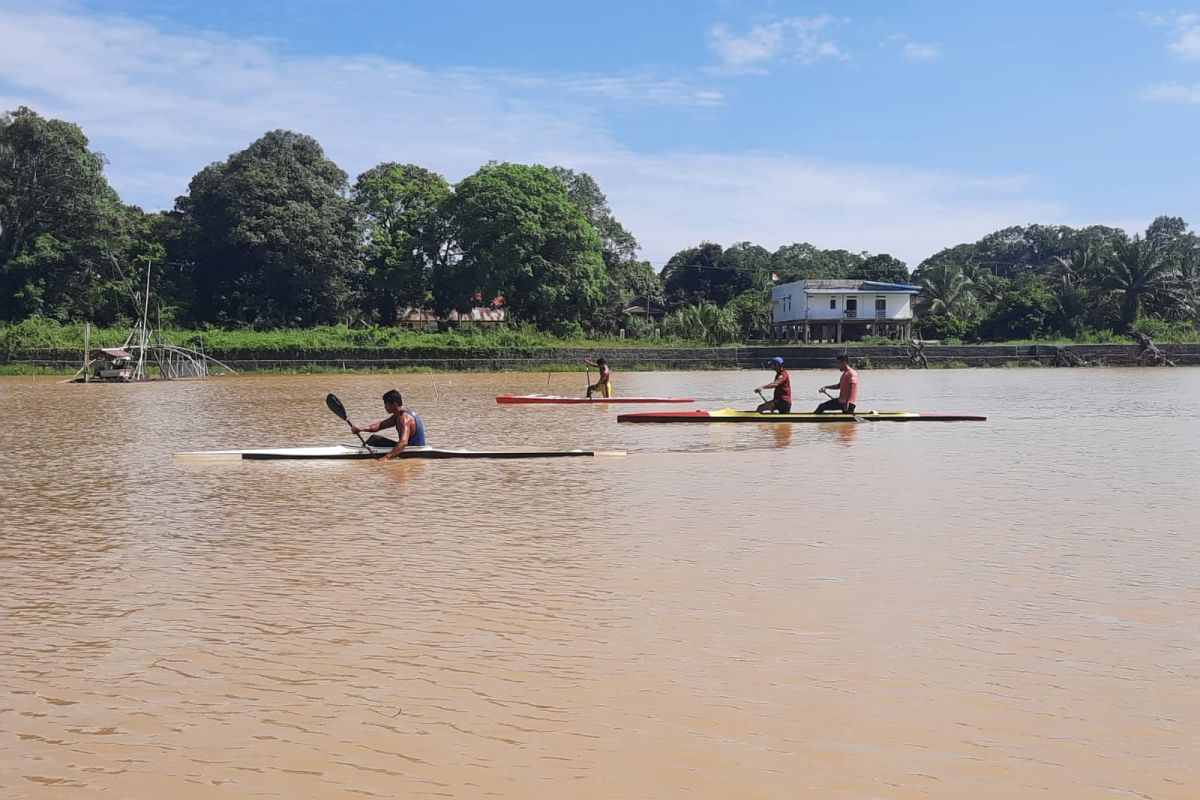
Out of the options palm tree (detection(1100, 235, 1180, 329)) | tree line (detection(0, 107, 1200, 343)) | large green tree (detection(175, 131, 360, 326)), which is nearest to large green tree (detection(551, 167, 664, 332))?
tree line (detection(0, 107, 1200, 343))

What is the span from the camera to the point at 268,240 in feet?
150

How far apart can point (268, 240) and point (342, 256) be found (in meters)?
3.51

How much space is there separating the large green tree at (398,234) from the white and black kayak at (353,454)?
36093 millimetres

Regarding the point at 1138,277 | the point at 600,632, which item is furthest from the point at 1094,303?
the point at 600,632

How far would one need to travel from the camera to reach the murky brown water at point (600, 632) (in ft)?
11.9

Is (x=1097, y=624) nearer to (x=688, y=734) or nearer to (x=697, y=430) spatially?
(x=688, y=734)

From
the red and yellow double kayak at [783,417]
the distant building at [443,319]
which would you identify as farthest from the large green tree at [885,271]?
the red and yellow double kayak at [783,417]

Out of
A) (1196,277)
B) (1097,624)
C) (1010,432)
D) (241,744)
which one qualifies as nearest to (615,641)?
(241,744)

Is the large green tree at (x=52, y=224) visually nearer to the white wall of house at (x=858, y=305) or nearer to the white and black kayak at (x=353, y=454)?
the white wall of house at (x=858, y=305)

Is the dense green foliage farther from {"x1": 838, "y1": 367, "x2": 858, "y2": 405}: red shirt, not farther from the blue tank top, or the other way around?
the blue tank top

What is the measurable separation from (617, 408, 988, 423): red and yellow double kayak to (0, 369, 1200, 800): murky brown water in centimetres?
436

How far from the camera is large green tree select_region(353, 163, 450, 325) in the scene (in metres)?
47.8

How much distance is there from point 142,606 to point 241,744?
2.24 m

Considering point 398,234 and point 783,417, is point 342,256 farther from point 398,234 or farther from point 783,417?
point 783,417
